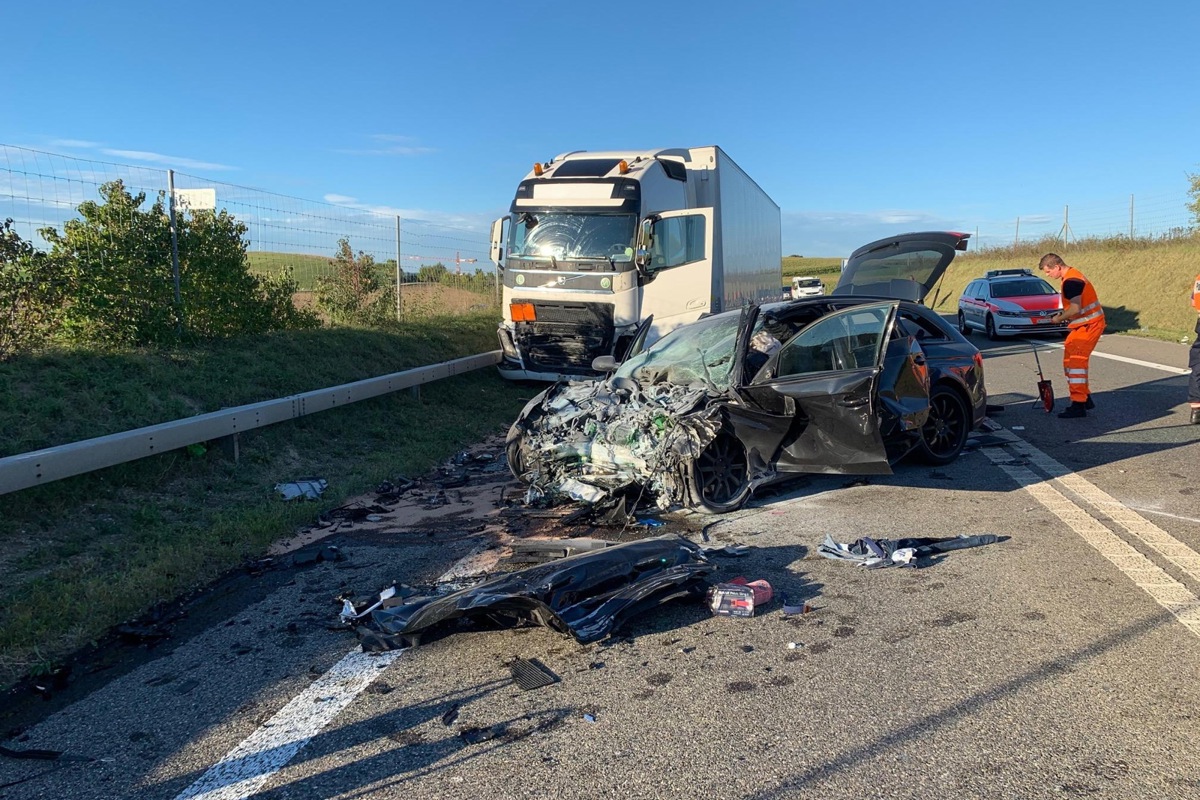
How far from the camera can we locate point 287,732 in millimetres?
3254

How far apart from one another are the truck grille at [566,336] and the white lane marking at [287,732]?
814 cm

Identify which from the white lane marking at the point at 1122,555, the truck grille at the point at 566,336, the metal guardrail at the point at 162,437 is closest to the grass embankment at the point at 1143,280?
the truck grille at the point at 566,336

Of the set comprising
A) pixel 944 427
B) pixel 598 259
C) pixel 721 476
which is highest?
pixel 598 259

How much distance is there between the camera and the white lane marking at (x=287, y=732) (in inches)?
114

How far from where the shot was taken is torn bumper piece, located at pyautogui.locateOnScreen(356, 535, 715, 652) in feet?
13.3

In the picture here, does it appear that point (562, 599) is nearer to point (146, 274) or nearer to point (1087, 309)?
point (146, 274)

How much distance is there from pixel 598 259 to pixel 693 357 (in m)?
5.03

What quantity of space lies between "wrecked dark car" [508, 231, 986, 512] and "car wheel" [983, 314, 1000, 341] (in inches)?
662

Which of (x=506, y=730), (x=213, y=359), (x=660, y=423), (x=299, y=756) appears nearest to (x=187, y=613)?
(x=299, y=756)

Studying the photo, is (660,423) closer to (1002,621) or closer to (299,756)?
(1002,621)

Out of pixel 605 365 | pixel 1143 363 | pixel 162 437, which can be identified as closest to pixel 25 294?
pixel 162 437

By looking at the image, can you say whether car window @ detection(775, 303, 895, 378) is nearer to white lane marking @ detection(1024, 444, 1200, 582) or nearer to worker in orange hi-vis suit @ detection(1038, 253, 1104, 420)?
white lane marking @ detection(1024, 444, 1200, 582)

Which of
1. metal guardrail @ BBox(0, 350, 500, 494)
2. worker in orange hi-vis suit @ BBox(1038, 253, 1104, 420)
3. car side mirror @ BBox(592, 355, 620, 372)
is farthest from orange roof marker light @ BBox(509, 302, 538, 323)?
worker in orange hi-vis suit @ BBox(1038, 253, 1104, 420)

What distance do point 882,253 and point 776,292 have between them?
9.84 metres
